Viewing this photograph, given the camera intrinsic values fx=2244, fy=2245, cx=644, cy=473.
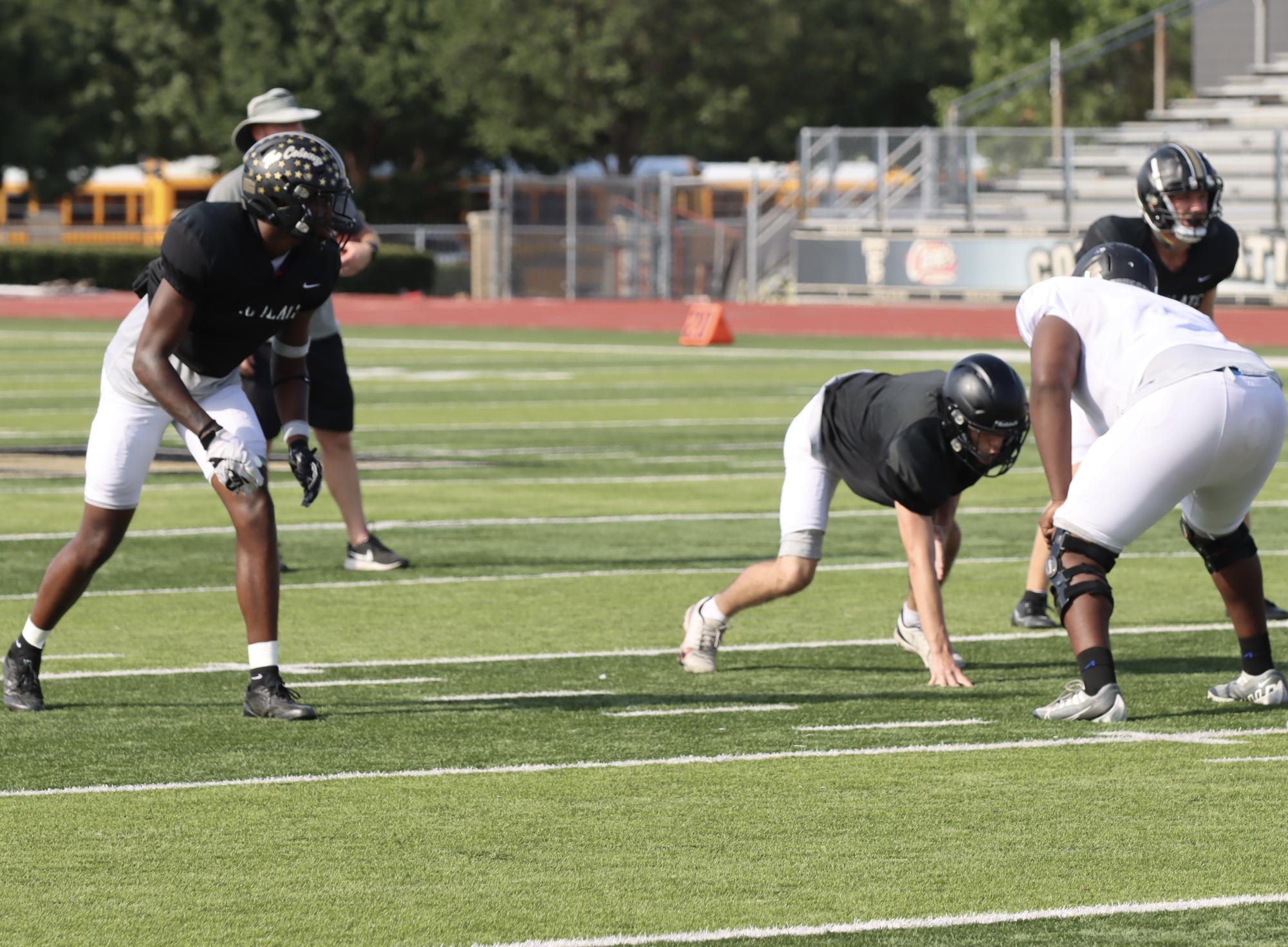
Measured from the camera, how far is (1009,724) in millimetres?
6809

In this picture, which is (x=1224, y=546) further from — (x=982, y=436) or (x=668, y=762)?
(x=668, y=762)

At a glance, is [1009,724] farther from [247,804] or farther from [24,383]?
[24,383]

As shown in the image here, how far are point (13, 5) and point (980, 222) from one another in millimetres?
29520

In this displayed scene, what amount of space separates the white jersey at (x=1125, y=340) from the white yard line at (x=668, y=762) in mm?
936

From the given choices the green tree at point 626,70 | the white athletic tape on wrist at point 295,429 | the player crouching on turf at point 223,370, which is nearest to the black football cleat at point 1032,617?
the white athletic tape on wrist at point 295,429

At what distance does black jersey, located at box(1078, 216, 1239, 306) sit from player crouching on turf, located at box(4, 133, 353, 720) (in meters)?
3.11

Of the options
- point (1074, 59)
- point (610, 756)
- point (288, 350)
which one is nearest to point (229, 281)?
point (288, 350)

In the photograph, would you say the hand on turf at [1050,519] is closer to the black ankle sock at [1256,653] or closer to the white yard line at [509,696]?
the black ankle sock at [1256,653]

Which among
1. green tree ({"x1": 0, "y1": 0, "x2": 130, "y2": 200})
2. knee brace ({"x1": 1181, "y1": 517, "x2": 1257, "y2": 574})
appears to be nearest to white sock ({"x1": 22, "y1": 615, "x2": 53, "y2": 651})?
knee brace ({"x1": 1181, "y1": 517, "x2": 1257, "y2": 574})

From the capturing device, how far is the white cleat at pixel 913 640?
7.95m

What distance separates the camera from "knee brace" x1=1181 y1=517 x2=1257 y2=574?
6.93m

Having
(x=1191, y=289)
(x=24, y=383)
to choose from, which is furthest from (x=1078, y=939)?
(x=24, y=383)

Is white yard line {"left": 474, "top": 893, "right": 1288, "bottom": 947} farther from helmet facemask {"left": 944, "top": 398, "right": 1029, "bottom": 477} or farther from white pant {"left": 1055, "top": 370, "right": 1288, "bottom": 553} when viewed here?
helmet facemask {"left": 944, "top": 398, "right": 1029, "bottom": 477}

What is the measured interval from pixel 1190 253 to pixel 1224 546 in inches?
84.3
